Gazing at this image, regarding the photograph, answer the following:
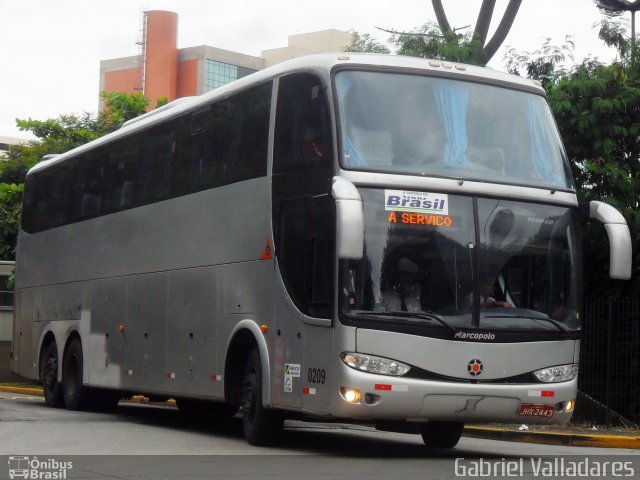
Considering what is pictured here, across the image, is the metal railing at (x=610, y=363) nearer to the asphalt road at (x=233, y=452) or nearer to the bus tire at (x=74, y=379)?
the asphalt road at (x=233, y=452)

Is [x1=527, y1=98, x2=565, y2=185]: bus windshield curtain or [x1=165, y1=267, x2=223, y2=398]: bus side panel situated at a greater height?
[x1=527, y1=98, x2=565, y2=185]: bus windshield curtain

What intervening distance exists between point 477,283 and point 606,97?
10.3 m

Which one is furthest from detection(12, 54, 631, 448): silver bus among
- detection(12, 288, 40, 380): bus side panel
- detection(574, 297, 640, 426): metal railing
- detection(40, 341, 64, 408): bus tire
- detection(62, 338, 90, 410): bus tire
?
detection(12, 288, 40, 380): bus side panel

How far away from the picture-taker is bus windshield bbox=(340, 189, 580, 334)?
12102mm

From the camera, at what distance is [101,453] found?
12.6 meters

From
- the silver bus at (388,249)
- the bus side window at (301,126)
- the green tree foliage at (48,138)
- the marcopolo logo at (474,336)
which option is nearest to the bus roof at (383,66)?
the silver bus at (388,249)

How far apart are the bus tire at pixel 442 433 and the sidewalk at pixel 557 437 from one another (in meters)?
2.58

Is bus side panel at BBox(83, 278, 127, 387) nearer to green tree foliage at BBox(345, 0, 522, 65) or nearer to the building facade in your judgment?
green tree foliage at BBox(345, 0, 522, 65)

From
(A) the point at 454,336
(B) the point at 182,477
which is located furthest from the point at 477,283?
(B) the point at 182,477

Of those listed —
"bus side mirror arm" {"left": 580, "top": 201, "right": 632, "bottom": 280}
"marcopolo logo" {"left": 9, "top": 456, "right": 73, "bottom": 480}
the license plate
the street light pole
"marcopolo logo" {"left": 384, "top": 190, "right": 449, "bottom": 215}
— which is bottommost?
"marcopolo logo" {"left": 9, "top": 456, "right": 73, "bottom": 480}

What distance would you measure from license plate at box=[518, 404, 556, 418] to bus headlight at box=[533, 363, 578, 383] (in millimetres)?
274

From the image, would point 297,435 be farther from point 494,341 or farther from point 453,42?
point 453,42

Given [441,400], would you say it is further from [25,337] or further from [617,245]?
[25,337]

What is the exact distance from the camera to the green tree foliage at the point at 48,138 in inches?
1457
